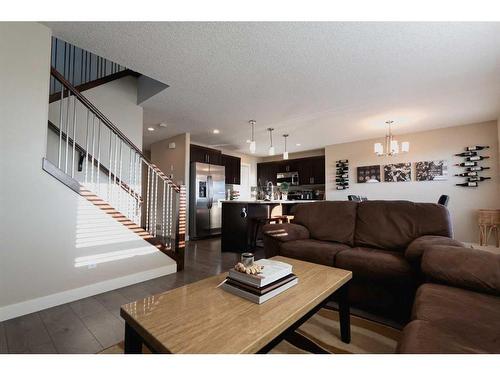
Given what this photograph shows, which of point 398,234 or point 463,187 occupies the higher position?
point 463,187

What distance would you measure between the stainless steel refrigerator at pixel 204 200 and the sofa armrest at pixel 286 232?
9.18 feet

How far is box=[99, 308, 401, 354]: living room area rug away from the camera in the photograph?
1.37 m

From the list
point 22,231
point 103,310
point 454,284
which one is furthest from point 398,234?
point 22,231

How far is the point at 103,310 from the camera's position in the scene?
6.30 feet

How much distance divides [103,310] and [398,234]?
2.82 m

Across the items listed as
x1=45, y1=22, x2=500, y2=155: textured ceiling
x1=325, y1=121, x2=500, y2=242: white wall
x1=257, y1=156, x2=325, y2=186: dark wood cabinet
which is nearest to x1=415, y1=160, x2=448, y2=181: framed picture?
x1=325, y1=121, x2=500, y2=242: white wall

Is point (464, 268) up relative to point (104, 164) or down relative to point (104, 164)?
down

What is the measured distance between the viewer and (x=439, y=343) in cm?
83

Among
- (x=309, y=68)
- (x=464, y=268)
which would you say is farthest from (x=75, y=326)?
(x=309, y=68)

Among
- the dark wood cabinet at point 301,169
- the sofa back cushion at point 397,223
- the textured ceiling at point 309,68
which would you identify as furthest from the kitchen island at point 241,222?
the dark wood cabinet at point 301,169

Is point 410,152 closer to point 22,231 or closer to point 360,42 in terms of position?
point 360,42

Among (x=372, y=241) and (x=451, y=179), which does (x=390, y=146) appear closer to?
(x=451, y=179)

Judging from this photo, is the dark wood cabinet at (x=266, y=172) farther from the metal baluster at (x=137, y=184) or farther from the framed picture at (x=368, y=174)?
the metal baluster at (x=137, y=184)

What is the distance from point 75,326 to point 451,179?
6136 mm
